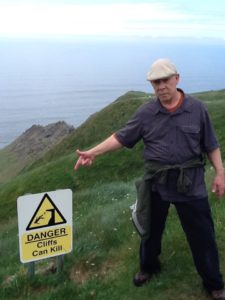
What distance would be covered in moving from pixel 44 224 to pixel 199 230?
269 centimetres

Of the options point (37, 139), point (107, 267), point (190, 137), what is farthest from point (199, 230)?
point (37, 139)

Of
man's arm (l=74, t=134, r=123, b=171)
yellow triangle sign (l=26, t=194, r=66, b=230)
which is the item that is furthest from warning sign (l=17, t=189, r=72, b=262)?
man's arm (l=74, t=134, r=123, b=171)

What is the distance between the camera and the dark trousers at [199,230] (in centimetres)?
776

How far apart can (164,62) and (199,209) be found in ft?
7.03

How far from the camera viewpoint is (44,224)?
9.04m

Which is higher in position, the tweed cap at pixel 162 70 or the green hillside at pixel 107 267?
the tweed cap at pixel 162 70

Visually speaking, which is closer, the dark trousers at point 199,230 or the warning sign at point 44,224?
the dark trousers at point 199,230

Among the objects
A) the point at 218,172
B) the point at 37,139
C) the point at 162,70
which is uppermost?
the point at 162,70

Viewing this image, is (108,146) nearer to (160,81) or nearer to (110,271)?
(160,81)

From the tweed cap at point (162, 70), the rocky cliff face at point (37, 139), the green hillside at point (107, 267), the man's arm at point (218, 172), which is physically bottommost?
the rocky cliff face at point (37, 139)

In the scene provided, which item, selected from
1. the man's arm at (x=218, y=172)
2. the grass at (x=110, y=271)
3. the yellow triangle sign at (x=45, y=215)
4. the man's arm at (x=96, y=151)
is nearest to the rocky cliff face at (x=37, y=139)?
the grass at (x=110, y=271)

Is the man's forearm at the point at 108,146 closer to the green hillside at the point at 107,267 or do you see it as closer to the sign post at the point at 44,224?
the sign post at the point at 44,224

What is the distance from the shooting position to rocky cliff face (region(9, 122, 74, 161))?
4441 inches

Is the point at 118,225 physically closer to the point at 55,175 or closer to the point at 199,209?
the point at 199,209
